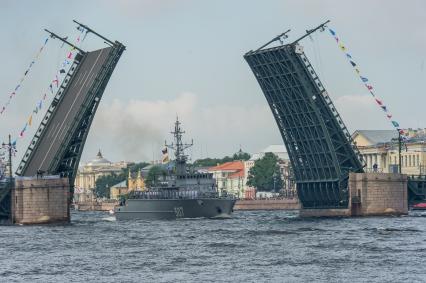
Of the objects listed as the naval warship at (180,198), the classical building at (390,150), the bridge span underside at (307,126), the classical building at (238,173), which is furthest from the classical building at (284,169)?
the bridge span underside at (307,126)

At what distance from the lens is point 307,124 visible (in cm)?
6419

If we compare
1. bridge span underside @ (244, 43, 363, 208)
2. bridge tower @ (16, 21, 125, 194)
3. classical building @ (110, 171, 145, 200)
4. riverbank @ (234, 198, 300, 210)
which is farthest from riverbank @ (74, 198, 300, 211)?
classical building @ (110, 171, 145, 200)

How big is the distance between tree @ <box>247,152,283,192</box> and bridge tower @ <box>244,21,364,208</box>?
60.6 meters

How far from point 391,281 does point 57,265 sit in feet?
34.6

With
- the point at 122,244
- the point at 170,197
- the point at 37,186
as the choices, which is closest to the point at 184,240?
the point at 122,244

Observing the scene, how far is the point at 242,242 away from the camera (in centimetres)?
4788

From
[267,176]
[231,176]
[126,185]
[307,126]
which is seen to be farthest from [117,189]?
[307,126]

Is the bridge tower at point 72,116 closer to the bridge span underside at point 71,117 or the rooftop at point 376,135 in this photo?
the bridge span underside at point 71,117

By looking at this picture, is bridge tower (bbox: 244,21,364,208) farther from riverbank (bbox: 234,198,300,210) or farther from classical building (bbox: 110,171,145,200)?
classical building (bbox: 110,171,145,200)

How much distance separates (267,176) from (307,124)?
6781cm

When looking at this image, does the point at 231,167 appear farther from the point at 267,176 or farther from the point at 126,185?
the point at 267,176

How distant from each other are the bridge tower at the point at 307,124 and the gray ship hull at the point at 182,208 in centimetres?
541

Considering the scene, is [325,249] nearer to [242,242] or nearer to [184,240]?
[242,242]

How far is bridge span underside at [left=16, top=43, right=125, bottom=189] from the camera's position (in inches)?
2387
